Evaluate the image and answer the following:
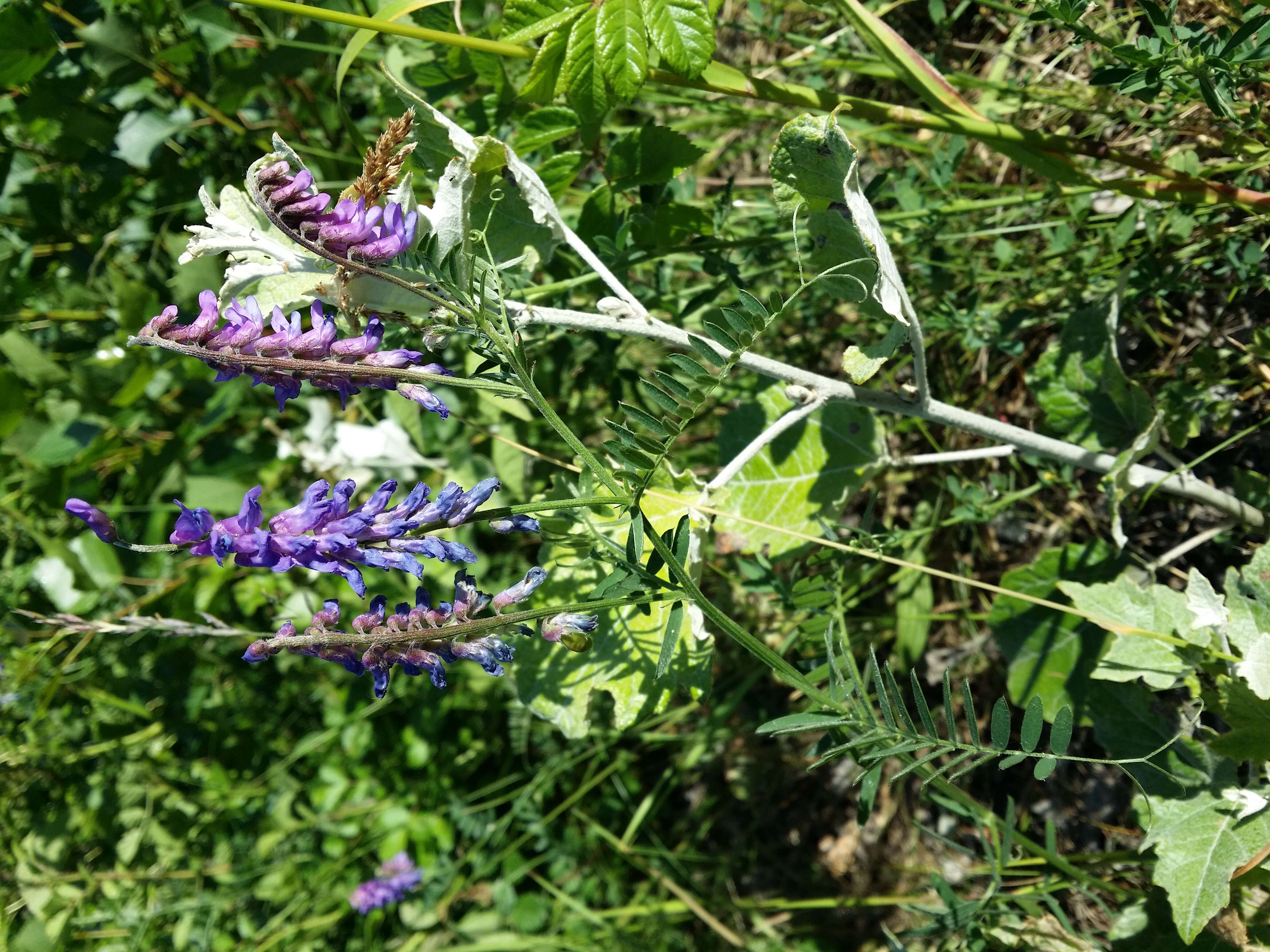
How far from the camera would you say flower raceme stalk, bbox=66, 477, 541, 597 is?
1.00m

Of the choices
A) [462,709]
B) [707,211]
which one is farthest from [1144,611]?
[462,709]

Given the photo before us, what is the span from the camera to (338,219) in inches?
42.5

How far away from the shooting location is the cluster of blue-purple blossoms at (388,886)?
2748 millimetres

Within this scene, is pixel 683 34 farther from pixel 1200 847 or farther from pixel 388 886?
pixel 388 886

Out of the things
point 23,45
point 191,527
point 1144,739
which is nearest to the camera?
point 191,527

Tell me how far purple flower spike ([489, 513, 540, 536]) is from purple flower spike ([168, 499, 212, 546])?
0.33m

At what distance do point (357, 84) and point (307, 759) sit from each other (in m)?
2.43

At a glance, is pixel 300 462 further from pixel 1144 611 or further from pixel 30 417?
pixel 1144 611

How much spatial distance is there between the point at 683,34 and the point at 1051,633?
135 centimetres

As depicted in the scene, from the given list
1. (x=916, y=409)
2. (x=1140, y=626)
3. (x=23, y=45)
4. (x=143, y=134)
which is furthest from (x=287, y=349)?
(x=143, y=134)

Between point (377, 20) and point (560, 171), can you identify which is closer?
point (377, 20)

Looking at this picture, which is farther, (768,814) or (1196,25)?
(768,814)

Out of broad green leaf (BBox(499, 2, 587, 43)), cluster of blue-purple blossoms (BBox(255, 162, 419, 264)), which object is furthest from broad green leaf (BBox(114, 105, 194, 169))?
cluster of blue-purple blossoms (BBox(255, 162, 419, 264))

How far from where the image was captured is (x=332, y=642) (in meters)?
1.03
